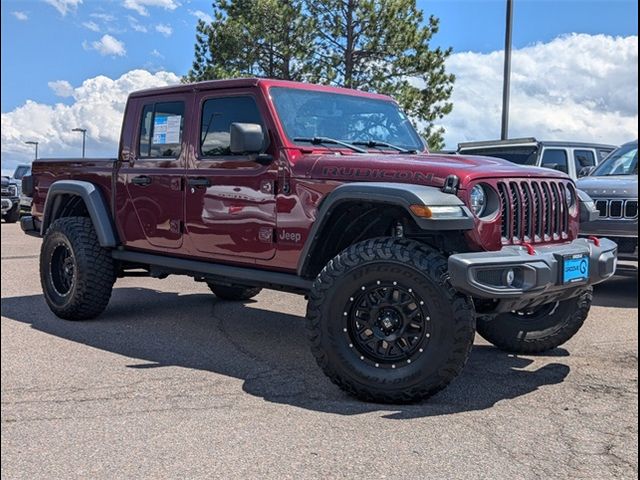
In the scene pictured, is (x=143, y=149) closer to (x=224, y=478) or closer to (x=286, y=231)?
(x=286, y=231)

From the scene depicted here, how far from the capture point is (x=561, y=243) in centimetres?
451

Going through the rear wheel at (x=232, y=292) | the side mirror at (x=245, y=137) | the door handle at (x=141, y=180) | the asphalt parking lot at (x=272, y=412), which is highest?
the side mirror at (x=245, y=137)

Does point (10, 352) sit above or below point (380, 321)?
below

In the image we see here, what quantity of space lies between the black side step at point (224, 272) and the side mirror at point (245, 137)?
2.89 feet

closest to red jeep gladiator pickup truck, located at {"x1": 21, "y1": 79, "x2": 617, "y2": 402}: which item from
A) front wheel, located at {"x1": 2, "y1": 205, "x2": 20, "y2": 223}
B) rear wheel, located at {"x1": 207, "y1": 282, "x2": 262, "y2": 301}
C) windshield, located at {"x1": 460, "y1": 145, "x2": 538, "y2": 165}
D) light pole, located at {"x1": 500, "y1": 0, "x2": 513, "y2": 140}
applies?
rear wheel, located at {"x1": 207, "y1": 282, "x2": 262, "y2": 301}

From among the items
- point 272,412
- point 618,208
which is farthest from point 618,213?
point 272,412

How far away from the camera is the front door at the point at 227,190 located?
4.84 meters

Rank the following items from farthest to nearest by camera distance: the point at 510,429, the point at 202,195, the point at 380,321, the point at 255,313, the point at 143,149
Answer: the point at 255,313
the point at 143,149
the point at 202,195
the point at 380,321
the point at 510,429

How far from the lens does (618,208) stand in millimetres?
7676

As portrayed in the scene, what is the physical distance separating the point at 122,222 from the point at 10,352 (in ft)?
4.93

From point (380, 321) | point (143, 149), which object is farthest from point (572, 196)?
point (143, 149)

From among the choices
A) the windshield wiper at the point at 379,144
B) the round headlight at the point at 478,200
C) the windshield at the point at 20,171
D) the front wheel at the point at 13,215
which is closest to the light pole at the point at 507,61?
the windshield wiper at the point at 379,144

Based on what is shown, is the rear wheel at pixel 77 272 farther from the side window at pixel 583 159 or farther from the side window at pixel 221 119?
the side window at pixel 583 159

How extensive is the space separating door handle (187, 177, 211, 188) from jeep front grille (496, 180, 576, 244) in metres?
2.19
